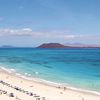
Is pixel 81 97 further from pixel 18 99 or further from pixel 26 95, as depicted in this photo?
pixel 18 99

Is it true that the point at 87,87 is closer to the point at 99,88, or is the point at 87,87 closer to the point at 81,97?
the point at 99,88

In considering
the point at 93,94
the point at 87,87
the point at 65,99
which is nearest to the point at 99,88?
the point at 87,87

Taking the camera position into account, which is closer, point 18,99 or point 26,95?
point 18,99

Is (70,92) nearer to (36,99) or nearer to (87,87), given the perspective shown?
(87,87)

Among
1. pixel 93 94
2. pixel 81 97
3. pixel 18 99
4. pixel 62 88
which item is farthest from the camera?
pixel 62 88

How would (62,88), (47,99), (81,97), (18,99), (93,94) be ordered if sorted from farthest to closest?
1. (62,88)
2. (93,94)
3. (81,97)
4. (47,99)
5. (18,99)

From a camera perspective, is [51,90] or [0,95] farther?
[51,90]

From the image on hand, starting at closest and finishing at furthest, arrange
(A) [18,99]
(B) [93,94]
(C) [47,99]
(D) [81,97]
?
1. (A) [18,99]
2. (C) [47,99]
3. (D) [81,97]
4. (B) [93,94]

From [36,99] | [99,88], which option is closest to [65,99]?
[36,99]

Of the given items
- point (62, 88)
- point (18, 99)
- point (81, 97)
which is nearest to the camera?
point (18, 99)
